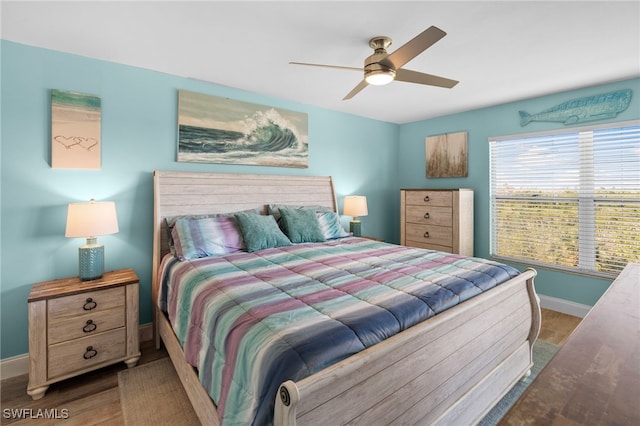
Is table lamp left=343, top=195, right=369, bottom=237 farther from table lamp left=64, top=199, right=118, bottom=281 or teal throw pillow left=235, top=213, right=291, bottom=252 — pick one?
table lamp left=64, top=199, right=118, bottom=281

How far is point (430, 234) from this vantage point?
394 cm

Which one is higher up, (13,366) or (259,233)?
(259,233)

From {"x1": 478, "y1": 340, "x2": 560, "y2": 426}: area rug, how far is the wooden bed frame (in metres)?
0.08

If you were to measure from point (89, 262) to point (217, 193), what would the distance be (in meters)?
1.17

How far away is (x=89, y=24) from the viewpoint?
6.43ft

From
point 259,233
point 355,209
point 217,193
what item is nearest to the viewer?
point 259,233

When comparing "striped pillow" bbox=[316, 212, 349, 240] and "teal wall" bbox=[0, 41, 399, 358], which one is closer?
"teal wall" bbox=[0, 41, 399, 358]

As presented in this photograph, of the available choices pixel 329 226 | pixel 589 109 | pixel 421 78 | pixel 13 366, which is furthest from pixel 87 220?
pixel 589 109

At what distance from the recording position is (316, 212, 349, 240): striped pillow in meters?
3.19

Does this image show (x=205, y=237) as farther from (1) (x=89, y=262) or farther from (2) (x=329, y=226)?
(2) (x=329, y=226)

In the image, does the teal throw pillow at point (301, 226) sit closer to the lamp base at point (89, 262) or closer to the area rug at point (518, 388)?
the lamp base at point (89, 262)

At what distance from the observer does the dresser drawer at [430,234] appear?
3766 mm

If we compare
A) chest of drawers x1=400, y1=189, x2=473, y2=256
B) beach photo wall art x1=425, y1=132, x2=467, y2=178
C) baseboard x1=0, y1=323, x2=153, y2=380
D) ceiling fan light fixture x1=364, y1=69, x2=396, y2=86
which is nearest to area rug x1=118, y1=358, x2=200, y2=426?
baseboard x1=0, y1=323, x2=153, y2=380

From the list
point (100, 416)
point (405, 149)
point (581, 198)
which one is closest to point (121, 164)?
point (100, 416)
